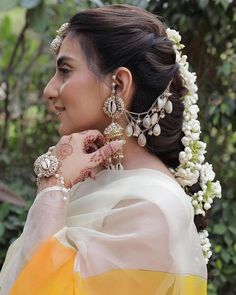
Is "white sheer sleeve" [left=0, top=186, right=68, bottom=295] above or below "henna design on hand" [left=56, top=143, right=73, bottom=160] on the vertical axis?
below

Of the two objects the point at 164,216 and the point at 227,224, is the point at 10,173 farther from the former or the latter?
the point at 164,216

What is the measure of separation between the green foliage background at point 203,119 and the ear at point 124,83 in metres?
1.54

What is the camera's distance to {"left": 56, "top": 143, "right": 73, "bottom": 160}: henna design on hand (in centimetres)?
185

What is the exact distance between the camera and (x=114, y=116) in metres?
1.85

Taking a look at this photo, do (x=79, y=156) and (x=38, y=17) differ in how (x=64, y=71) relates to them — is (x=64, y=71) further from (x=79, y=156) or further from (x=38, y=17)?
(x=38, y=17)

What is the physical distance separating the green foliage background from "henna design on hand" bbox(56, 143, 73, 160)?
158 centimetres

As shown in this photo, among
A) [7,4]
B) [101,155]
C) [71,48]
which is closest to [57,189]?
[101,155]

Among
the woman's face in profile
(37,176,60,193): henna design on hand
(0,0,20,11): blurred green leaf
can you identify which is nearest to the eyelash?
the woman's face in profile

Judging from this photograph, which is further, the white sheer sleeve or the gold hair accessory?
the gold hair accessory

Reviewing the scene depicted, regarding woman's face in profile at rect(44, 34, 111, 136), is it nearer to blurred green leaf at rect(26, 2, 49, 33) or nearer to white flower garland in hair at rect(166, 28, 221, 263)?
white flower garland in hair at rect(166, 28, 221, 263)

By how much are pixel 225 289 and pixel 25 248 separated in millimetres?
2477

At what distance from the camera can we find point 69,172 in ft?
5.97

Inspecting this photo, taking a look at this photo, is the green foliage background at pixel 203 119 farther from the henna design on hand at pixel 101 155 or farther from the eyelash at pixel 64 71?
the henna design on hand at pixel 101 155

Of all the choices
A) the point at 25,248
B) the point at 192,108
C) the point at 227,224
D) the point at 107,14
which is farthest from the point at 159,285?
the point at 227,224
